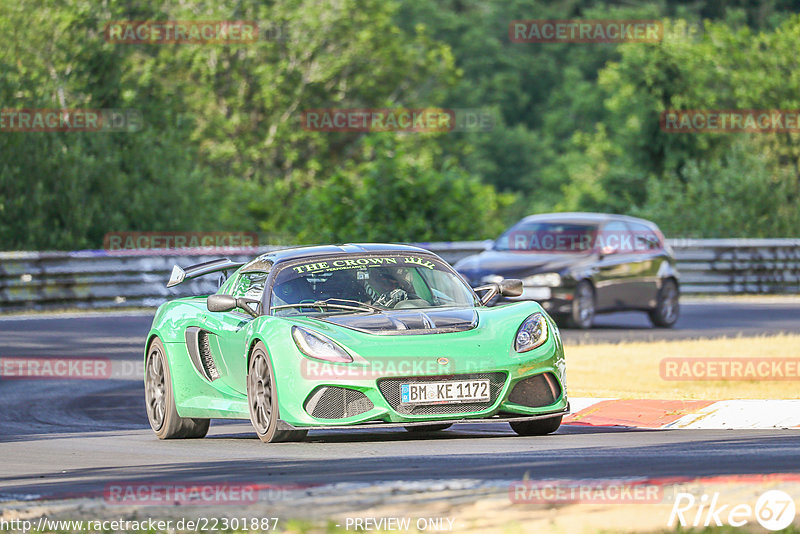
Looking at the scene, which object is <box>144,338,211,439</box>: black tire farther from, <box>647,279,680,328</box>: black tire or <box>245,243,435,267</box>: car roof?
<box>647,279,680,328</box>: black tire

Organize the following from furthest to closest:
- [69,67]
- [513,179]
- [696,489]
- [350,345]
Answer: [513,179], [69,67], [350,345], [696,489]

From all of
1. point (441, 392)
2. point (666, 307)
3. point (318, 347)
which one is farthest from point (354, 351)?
point (666, 307)

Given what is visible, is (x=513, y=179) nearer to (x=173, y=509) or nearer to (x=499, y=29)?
(x=499, y=29)

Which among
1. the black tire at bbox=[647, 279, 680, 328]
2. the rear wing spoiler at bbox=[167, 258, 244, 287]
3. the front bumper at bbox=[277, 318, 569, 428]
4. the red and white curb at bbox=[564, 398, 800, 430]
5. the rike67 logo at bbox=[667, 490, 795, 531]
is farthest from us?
the black tire at bbox=[647, 279, 680, 328]

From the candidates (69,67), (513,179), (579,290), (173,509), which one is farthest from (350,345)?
(513,179)

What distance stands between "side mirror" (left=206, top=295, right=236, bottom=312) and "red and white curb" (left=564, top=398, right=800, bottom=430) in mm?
2810

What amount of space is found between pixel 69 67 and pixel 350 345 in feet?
103

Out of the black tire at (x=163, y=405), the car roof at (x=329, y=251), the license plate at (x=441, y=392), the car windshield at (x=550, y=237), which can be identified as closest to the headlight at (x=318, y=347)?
the license plate at (x=441, y=392)

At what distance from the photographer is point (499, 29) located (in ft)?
271

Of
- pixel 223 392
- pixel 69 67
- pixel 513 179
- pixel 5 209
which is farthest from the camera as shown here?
pixel 513 179

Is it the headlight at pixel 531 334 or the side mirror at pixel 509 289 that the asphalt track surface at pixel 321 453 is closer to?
the headlight at pixel 531 334

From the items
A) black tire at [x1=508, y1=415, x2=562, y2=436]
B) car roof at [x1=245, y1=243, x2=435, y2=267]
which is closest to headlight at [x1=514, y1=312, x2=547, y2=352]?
black tire at [x1=508, y1=415, x2=562, y2=436]

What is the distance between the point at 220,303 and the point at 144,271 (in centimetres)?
1720

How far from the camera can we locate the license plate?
10016 mm
